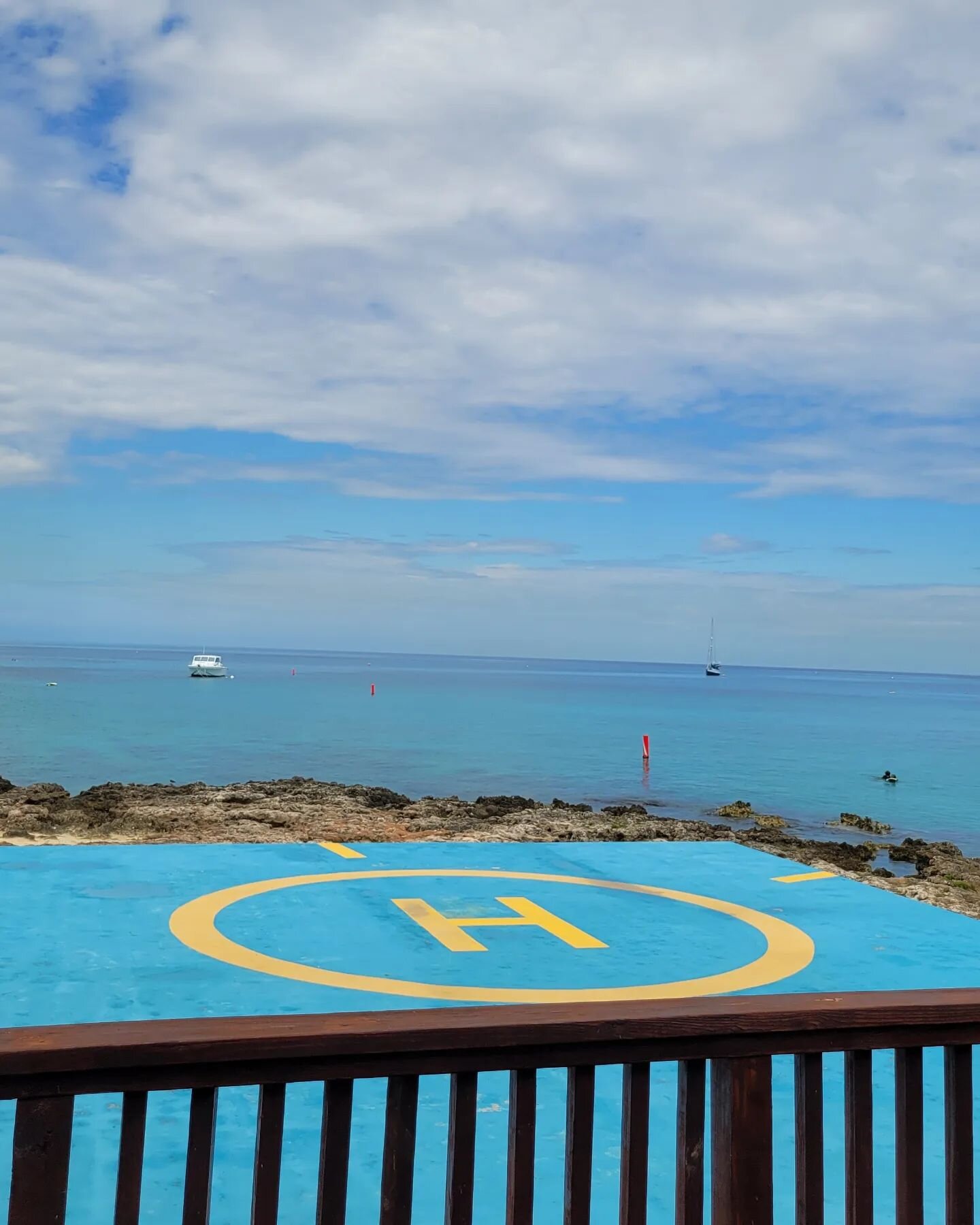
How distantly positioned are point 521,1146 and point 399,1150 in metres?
0.24

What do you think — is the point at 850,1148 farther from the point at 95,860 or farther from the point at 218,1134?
the point at 95,860

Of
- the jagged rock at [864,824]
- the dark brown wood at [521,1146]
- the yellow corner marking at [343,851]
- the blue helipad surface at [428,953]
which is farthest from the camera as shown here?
the jagged rock at [864,824]

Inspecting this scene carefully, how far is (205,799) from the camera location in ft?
75.7

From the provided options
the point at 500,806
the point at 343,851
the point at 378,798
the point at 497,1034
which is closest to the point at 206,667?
the point at 378,798

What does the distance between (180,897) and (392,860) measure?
8.19 ft

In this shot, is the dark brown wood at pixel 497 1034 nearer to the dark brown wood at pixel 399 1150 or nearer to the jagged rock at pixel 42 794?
the dark brown wood at pixel 399 1150

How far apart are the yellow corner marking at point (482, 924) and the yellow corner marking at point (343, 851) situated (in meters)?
1.93

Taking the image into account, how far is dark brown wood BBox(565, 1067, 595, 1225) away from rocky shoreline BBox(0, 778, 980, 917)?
12.8 metres

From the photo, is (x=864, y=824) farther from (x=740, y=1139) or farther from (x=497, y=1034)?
(x=497, y=1034)

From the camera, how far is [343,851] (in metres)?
11.6

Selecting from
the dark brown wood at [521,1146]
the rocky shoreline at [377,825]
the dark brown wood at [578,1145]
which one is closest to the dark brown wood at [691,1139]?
the dark brown wood at [578,1145]

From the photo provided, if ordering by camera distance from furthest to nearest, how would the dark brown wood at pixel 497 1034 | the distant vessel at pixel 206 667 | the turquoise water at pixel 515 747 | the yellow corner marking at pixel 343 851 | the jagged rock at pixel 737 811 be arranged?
the distant vessel at pixel 206 667, the turquoise water at pixel 515 747, the jagged rock at pixel 737 811, the yellow corner marking at pixel 343 851, the dark brown wood at pixel 497 1034

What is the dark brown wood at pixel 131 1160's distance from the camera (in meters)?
2.08

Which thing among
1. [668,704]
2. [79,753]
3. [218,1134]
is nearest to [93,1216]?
[218,1134]
